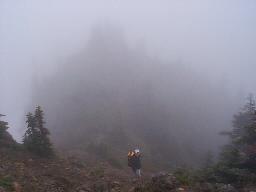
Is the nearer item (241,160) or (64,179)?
(241,160)

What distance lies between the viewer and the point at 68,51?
100188 millimetres

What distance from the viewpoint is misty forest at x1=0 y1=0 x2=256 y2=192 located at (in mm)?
17578

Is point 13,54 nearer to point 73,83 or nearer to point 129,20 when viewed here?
point 129,20

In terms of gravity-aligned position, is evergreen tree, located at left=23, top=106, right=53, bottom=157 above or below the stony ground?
above

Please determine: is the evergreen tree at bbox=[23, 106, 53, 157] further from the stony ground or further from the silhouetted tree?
the silhouetted tree

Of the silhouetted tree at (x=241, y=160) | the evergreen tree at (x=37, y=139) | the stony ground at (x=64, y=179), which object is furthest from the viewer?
the evergreen tree at (x=37, y=139)

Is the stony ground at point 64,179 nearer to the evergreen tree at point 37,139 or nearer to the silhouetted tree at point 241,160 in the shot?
the evergreen tree at point 37,139

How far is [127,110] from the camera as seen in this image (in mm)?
55625

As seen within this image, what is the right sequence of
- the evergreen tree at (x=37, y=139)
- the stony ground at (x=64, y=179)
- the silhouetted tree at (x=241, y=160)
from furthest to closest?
the evergreen tree at (x=37, y=139), the silhouetted tree at (x=241, y=160), the stony ground at (x=64, y=179)

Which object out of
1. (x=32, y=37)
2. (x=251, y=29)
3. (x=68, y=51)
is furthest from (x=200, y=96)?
(x=251, y=29)

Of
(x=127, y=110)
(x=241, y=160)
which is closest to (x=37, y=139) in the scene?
(x=241, y=160)

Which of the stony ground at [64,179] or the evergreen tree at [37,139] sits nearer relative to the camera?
the stony ground at [64,179]

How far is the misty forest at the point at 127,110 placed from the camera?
1758cm

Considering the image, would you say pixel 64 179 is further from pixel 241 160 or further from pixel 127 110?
pixel 127 110
